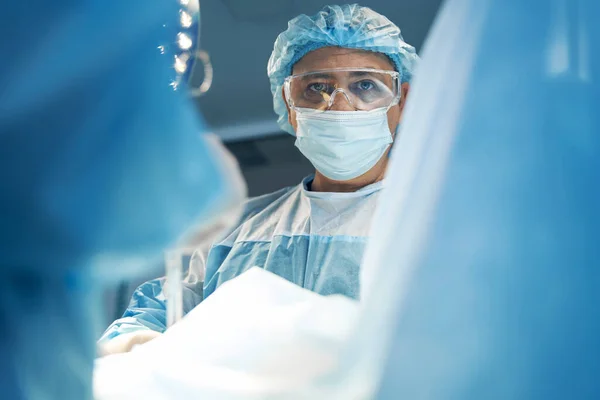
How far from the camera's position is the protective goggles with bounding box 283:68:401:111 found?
1.47m

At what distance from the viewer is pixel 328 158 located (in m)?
1.47

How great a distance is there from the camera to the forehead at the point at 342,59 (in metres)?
1.54

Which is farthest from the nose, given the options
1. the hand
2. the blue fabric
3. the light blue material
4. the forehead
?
the blue fabric

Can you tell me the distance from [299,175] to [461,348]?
8.06 feet

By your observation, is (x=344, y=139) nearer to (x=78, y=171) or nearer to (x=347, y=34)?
(x=347, y=34)

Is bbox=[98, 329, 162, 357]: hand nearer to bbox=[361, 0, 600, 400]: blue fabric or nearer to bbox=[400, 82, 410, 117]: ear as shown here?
bbox=[361, 0, 600, 400]: blue fabric

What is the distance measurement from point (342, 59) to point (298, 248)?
579mm

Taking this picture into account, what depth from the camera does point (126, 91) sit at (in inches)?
19.1

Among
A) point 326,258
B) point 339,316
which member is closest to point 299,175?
point 326,258

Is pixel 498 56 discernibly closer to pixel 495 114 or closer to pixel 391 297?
pixel 495 114

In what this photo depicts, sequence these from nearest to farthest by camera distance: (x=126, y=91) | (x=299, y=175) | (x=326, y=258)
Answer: (x=126, y=91), (x=326, y=258), (x=299, y=175)

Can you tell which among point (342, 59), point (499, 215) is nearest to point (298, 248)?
point (342, 59)

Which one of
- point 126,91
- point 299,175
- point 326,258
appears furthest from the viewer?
point 299,175

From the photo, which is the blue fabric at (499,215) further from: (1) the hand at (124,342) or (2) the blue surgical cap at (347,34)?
(2) the blue surgical cap at (347,34)
